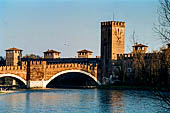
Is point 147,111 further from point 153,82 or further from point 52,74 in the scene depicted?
point 52,74

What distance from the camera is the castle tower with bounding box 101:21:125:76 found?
184ft

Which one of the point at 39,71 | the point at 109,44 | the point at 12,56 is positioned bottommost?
the point at 39,71

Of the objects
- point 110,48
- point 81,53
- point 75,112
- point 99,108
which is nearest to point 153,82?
point 75,112

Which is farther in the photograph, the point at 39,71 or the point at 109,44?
the point at 109,44

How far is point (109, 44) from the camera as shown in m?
56.7

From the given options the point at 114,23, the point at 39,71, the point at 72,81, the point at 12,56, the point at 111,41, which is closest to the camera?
the point at 39,71

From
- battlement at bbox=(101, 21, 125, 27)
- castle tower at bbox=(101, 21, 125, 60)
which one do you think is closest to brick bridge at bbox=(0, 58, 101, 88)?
A: castle tower at bbox=(101, 21, 125, 60)

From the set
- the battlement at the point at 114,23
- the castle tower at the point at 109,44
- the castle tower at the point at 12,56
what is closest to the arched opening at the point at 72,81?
the castle tower at the point at 109,44

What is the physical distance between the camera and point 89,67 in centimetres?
5297

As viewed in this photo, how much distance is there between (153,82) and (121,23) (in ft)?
168

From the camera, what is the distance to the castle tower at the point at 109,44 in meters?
56.2

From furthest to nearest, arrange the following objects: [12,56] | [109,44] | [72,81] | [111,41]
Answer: [12,56], [72,81], [109,44], [111,41]

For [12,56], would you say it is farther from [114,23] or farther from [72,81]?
[114,23]

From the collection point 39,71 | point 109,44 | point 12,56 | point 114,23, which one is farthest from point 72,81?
point 12,56
